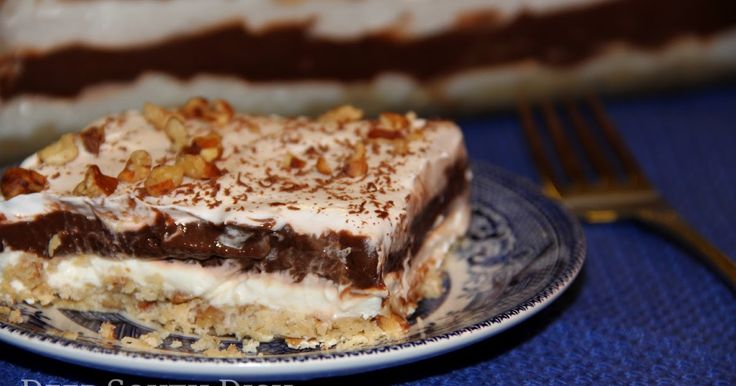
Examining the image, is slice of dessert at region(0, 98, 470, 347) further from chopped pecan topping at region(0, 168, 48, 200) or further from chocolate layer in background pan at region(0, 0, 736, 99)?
chocolate layer in background pan at region(0, 0, 736, 99)

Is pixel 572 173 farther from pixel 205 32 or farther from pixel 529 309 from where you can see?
pixel 205 32

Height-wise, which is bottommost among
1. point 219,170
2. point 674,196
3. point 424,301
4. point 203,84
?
point 424,301

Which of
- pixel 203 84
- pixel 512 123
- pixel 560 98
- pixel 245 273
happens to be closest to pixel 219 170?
pixel 245 273

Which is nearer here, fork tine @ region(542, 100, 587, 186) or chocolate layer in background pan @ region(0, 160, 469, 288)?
chocolate layer in background pan @ region(0, 160, 469, 288)

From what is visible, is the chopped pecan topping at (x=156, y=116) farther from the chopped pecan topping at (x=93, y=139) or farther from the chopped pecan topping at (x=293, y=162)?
the chopped pecan topping at (x=293, y=162)

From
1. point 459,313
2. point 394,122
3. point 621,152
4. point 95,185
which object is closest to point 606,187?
point 621,152

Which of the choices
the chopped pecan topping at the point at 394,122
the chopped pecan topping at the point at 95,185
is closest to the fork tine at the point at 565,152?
the chopped pecan topping at the point at 394,122

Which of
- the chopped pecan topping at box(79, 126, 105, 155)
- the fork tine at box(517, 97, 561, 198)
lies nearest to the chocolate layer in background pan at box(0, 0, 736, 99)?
the fork tine at box(517, 97, 561, 198)
